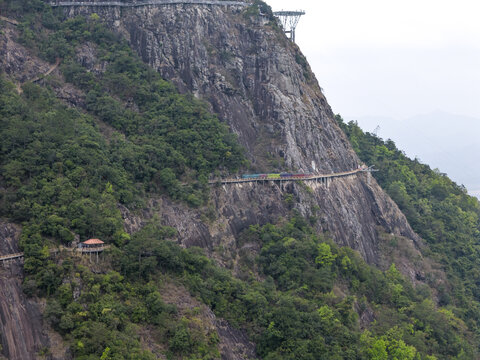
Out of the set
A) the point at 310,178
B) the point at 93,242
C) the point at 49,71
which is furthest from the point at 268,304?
the point at 49,71

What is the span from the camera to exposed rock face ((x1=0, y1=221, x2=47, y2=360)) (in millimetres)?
33906

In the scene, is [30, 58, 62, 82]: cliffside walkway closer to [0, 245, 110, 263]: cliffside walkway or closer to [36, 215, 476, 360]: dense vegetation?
[36, 215, 476, 360]: dense vegetation

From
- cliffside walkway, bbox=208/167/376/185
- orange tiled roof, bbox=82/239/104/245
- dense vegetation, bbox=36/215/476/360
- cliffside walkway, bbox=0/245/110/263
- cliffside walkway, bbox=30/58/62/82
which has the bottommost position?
dense vegetation, bbox=36/215/476/360

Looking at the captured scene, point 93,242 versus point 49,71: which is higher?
point 49,71

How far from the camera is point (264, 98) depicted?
6606 centimetres

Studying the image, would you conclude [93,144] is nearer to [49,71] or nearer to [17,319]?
[49,71]

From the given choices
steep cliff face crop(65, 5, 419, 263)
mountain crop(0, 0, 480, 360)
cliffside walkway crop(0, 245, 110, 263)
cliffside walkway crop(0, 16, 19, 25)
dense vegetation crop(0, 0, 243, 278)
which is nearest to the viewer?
cliffside walkway crop(0, 245, 110, 263)

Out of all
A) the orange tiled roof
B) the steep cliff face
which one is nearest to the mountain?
the steep cliff face

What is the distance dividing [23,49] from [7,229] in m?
27.0

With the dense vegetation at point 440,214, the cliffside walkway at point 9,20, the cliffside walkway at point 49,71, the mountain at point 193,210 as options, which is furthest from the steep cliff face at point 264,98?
the cliffside walkway at point 49,71

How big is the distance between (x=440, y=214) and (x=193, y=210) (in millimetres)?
38874

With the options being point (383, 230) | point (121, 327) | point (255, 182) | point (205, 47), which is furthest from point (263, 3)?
point (121, 327)

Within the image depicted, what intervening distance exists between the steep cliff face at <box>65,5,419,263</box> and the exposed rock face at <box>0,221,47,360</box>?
26756mm

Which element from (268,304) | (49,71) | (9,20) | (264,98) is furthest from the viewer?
(264,98)
